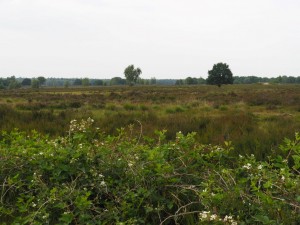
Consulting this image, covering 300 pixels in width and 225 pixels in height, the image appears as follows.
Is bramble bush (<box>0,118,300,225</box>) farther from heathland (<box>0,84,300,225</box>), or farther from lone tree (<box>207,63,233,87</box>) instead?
lone tree (<box>207,63,233,87</box>)

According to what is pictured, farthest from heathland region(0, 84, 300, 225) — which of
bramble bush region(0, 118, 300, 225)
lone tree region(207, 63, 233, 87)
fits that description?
lone tree region(207, 63, 233, 87)

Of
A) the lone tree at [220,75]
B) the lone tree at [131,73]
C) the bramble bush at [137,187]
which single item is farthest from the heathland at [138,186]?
the lone tree at [131,73]

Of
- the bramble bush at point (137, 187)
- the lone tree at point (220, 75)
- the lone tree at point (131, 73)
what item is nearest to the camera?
the bramble bush at point (137, 187)

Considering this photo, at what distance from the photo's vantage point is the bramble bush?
250 centimetres

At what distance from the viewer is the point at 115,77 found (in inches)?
6339

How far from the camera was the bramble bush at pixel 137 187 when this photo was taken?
8.20 feet

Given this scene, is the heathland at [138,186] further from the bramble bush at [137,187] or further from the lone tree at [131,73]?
the lone tree at [131,73]

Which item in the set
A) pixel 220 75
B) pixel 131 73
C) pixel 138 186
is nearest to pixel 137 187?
pixel 138 186

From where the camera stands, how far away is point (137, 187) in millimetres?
2914

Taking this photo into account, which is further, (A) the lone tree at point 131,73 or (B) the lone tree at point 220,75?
(A) the lone tree at point 131,73

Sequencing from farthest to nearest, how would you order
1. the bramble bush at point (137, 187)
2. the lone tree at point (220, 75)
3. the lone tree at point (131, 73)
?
the lone tree at point (131, 73)
the lone tree at point (220, 75)
the bramble bush at point (137, 187)

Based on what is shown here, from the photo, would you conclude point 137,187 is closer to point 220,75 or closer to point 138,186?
point 138,186

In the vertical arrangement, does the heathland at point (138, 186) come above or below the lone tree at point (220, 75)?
below

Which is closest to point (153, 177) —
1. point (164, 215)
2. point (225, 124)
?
point (164, 215)
